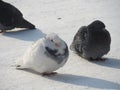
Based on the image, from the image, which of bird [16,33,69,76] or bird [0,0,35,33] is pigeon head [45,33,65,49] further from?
bird [0,0,35,33]

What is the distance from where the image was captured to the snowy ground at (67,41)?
5.75 m

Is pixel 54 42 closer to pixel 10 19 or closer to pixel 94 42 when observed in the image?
pixel 94 42

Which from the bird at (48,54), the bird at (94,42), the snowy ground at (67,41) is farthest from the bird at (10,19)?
the bird at (48,54)

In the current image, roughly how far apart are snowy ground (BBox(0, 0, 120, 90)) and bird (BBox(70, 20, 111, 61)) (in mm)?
129

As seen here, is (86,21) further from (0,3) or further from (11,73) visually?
(11,73)

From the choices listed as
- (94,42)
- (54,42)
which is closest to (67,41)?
(94,42)

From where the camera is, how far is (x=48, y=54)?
18.8ft

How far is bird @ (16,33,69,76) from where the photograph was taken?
573cm

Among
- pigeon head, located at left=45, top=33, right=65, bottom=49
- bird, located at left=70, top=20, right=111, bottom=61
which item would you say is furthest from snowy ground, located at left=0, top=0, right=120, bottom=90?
pigeon head, located at left=45, top=33, right=65, bottom=49

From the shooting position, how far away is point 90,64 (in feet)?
21.1

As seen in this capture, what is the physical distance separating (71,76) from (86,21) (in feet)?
8.88

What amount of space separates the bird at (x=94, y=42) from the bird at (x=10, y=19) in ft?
6.50

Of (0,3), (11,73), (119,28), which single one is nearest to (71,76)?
(11,73)

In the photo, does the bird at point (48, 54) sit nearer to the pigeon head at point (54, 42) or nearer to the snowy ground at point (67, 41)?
the pigeon head at point (54, 42)
